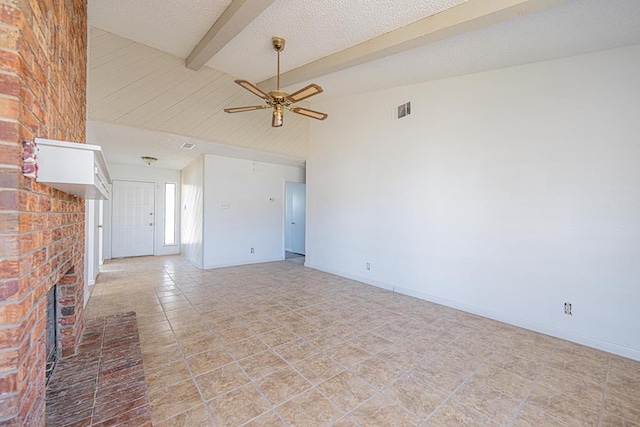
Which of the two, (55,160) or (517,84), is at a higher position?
(517,84)

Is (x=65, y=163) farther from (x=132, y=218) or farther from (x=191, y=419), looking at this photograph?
(x=132, y=218)

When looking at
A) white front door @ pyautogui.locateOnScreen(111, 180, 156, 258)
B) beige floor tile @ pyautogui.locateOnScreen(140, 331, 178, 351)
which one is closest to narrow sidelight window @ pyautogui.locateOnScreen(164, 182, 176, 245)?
white front door @ pyautogui.locateOnScreen(111, 180, 156, 258)

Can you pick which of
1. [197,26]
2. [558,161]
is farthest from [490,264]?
[197,26]

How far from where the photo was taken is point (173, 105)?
3.99 m

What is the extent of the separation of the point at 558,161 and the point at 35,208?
13.6ft

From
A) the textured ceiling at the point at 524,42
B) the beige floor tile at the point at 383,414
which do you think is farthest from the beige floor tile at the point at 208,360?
the textured ceiling at the point at 524,42

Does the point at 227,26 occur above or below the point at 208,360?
above

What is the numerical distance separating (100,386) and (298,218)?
21.8ft

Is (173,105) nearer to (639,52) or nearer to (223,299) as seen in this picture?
(223,299)

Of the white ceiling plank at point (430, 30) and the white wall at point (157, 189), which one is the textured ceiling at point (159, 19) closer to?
the white ceiling plank at point (430, 30)

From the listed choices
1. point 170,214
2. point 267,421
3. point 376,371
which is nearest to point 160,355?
point 267,421

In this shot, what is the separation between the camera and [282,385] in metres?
1.97

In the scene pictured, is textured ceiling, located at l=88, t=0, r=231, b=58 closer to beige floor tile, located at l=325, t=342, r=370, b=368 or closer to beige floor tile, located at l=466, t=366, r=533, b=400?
beige floor tile, located at l=325, t=342, r=370, b=368

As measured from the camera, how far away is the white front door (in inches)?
273
